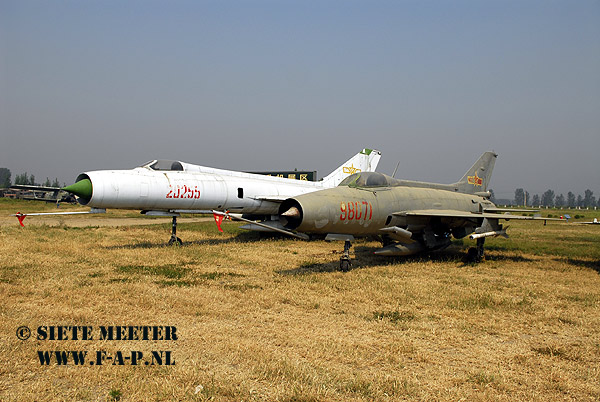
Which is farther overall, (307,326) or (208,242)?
(208,242)

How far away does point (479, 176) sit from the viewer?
16188 millimetres

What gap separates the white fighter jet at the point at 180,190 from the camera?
39.9 ft

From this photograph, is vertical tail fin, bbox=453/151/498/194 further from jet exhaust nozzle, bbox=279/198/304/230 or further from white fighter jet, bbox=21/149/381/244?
jet exhaust nozzle, bbox=279/198/304/230

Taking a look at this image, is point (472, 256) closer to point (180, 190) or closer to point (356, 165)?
point (180, 190)

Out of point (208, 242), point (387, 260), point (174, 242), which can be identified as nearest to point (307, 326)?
point (387, 260)

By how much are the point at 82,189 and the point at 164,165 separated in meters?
3.15

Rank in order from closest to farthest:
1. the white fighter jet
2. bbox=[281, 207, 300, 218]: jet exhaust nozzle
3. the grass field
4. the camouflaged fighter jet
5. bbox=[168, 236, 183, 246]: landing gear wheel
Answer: the grass field → bbox=[281, 207, 300, 218]: jet exhaust nozzle → the camouflaged fighter jet → the white fighter jet → bbox=[168, 236, 183, 246]: landing gear wheel

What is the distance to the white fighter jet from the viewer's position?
479 inches

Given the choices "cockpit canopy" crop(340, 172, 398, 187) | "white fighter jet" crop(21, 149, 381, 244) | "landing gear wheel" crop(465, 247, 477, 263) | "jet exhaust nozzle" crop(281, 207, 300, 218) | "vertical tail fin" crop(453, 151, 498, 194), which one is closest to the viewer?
"jet exhaust nozzle" crop(281, 207, 300, 218)

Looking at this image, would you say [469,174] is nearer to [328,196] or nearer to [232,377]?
[328,196]

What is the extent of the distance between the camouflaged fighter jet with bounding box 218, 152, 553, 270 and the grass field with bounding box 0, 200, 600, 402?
894 millimetres
